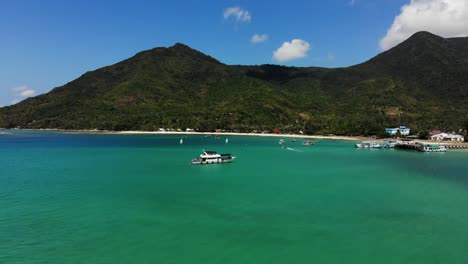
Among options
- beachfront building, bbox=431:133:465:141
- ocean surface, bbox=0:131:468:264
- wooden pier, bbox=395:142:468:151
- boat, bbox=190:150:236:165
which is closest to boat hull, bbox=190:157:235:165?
boat, bbox=190:150:236:165

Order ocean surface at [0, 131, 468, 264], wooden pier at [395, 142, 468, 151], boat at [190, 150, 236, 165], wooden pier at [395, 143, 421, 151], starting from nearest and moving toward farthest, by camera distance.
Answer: ocean surface at [0, 131, 468, 264] < boat at [190, 150, 236, 165] < wooden pier at [395, 142, 468, 151] < wooden pier at [395, 143, 421, 151]

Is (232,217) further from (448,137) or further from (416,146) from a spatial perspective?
(448,137)

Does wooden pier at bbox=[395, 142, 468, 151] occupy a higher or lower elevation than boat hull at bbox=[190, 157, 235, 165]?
higher

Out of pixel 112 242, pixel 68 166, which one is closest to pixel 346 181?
pixel 112 242

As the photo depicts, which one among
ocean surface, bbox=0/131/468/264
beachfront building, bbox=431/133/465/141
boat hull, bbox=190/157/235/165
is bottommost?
ocean surface, bbox=0/131/468/264

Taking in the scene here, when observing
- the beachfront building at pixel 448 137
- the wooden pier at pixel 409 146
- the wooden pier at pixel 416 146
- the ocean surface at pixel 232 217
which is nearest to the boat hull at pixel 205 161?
the ocean surface at pixel 232 217

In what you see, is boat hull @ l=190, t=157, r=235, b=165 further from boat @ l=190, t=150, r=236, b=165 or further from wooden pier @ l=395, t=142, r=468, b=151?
wooden pier @ l=395, t=142, r=468, b=151

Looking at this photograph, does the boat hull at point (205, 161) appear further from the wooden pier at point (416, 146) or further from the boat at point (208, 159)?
the wooden pier at point (416, 146)

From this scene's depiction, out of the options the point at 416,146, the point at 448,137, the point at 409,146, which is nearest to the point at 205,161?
the point at 416,146
